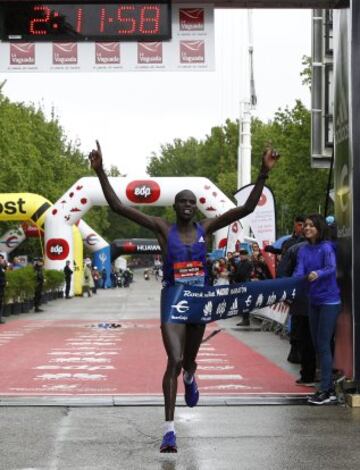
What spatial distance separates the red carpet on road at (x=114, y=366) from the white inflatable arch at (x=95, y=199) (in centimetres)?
2005

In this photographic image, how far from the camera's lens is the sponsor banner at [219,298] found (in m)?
7.24

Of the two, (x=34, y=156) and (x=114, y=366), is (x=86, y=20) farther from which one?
(x=34, y=156)

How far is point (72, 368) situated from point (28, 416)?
13.4ft

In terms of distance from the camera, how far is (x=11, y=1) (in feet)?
34.7

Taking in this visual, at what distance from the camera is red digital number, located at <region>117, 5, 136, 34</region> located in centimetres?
1071

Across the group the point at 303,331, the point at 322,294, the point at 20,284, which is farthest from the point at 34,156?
the point at 322,294

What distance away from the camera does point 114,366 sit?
42.1 feet

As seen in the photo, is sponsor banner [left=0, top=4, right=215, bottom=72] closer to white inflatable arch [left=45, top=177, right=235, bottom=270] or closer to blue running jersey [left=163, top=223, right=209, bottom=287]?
blue running jersey [left=163, top=223, right=209, bottom=287]

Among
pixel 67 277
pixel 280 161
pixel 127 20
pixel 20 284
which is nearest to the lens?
pixel 127 20

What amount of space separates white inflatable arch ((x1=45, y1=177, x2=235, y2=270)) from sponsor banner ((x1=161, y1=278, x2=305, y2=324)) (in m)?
30.6

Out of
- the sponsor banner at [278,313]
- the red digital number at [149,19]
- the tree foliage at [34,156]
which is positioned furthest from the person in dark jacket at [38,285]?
the red digital number at [149,19]

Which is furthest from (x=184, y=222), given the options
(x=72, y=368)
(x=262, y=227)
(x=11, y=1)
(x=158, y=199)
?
(x=158, y=199)

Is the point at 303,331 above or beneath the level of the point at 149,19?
beneath

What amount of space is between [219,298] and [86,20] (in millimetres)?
4337
